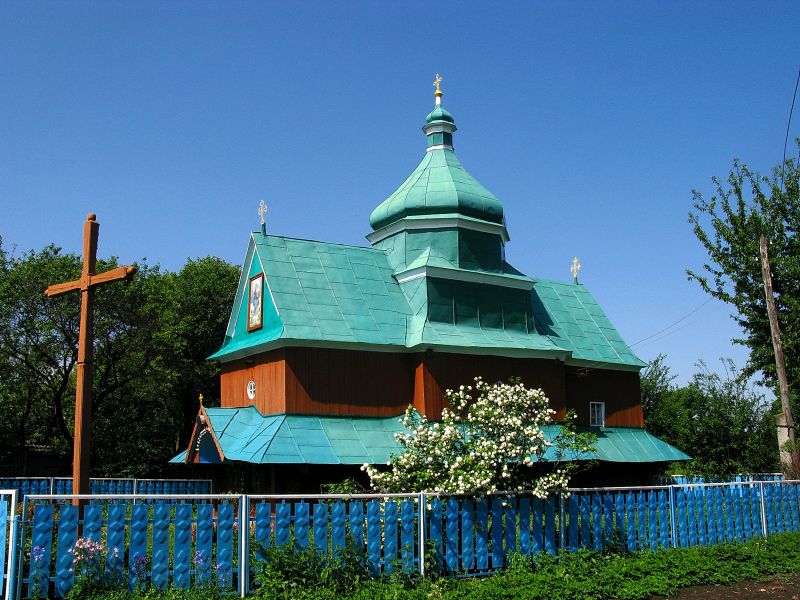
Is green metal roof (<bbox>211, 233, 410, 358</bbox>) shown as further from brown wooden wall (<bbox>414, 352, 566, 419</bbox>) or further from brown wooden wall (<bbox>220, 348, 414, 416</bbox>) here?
brown wooden wall (<bbox>414, 352, 566, 419</bbox>)

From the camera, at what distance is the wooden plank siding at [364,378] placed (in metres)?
20.7

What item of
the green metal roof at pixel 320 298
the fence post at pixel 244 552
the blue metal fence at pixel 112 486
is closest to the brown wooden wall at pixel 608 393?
the green metal roof at pixel 320 298

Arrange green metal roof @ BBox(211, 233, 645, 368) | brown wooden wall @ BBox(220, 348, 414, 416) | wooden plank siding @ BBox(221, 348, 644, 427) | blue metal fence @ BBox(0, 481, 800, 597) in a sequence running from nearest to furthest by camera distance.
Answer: blue metal fence @ BBox(0, 481, 800, 597) → brown wooden wall @ BBox(220, 348, 414, 416) → wooden plank siding @ BBox(221, 348, 644, 427) → green metal roof @ BBox(211, 233, 645, 368)

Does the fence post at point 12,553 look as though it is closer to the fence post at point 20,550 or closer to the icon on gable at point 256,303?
the fence post at point 20,550

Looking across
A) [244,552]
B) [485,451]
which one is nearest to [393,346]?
[485,451]

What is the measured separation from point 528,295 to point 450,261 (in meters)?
2.80

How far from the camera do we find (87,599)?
34.3 feet

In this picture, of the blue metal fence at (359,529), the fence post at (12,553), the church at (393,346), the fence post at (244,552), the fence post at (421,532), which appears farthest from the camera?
the church at (393,346)

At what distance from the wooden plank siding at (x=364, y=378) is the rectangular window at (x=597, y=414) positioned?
1981 millimetres

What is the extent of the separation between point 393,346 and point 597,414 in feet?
27.1

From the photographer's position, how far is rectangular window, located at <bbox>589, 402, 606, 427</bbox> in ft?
86.1

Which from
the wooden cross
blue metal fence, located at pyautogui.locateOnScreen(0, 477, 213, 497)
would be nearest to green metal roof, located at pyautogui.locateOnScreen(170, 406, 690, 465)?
blue metal fence, located at pyautogui.locateOnScreen(0, 477, 213, 497)

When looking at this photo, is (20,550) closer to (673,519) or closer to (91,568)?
(91,568)

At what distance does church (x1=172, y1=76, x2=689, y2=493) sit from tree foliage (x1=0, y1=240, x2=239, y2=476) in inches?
380
